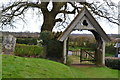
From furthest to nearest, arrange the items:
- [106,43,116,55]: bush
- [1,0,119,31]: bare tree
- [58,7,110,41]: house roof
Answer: [106,43,116,55]: bush < [1,0,119,31]: bare tree < [58,7,110,41]: house roof

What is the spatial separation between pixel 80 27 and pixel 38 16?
270 inches


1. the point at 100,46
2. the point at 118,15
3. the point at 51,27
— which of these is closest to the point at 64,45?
the point at 100,46

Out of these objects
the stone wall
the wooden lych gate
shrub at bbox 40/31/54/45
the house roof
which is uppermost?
the house roof

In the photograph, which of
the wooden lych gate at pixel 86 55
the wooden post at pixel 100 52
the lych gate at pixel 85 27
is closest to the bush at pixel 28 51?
the lych gate at pixel 85 27

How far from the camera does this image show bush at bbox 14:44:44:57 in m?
9.58

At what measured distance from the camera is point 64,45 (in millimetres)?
9211

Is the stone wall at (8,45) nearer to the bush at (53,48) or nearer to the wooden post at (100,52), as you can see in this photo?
the bush at (53,48)

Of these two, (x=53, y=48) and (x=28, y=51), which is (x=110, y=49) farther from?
(x=28, y=51)

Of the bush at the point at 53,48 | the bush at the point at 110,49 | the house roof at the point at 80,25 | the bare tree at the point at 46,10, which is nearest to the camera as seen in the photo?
the house roof at the point at 80,25

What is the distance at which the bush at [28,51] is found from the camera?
31.4ft

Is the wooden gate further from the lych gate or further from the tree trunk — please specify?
the tree trunk

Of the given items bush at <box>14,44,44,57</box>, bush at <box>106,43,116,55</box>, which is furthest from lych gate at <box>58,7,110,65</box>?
bush at <box>106,43,116,55</box>

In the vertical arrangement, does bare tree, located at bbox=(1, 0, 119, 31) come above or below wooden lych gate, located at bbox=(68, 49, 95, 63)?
above

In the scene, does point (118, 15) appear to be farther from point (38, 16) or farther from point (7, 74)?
point (7, 74)
